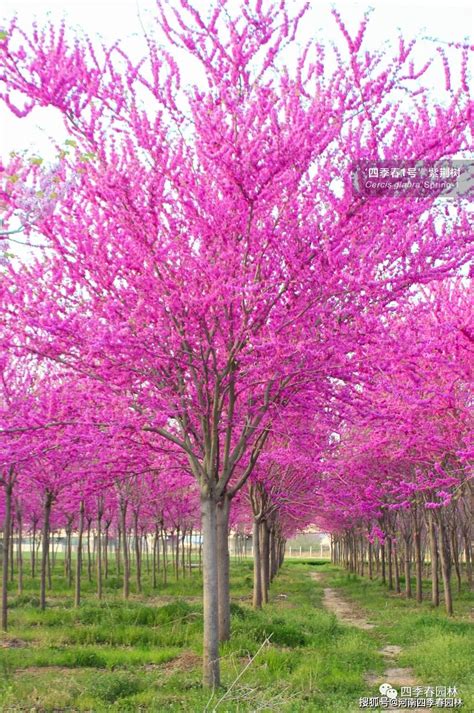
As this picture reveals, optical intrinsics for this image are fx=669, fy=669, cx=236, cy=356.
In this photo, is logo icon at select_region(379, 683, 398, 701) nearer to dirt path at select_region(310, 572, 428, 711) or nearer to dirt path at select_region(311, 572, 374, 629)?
dirt path at select_region(310, 572, 428, 711)

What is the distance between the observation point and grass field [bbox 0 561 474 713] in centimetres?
752

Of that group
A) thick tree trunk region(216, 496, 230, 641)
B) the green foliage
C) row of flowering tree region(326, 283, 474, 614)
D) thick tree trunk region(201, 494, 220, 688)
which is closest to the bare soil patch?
row of flowering tree region(326, 283, 474, 614)

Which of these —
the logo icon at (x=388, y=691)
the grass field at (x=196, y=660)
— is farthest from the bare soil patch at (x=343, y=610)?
the logo icon at (x=388, y=691)

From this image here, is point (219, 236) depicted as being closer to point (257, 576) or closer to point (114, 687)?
point (114, 687)

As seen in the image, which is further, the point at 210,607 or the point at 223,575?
the point at 223,575

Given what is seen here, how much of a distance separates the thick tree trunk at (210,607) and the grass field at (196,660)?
0.74ft

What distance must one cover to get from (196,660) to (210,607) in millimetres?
2122

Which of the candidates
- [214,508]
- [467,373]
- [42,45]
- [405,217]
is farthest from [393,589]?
[42,45]

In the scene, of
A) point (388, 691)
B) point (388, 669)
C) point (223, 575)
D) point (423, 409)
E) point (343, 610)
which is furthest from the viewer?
point (343, 610)

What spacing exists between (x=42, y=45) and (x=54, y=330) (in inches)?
125

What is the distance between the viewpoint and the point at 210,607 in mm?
8383

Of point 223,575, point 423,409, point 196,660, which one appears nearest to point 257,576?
point 223,575

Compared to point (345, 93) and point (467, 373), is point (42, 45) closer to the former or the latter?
point (345, 93)

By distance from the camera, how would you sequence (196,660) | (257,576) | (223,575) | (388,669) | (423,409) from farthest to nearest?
1. (257,576)
2. (223,575)
3. (423,409)
4. (388,669)
5. (196,660)
